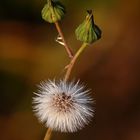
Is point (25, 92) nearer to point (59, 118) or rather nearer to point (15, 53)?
point (15, 53)

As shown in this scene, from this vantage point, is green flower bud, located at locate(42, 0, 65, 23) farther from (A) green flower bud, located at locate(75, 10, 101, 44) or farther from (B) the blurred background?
(B) the blurred background

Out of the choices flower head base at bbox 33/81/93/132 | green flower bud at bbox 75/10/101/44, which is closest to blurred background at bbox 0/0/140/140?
flower head base at bbox 33/81/93/132

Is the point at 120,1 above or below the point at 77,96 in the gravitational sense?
above

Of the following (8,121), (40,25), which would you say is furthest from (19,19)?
(8,121)

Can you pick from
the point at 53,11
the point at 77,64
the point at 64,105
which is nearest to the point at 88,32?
the point at 53,11

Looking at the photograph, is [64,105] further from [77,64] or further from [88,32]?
[77,64]

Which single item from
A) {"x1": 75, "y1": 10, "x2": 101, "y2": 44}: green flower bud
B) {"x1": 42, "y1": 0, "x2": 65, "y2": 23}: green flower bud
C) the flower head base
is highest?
{"x1": 42, "y1": 0, "x2": 65, "y2": 23}: green flower bud
